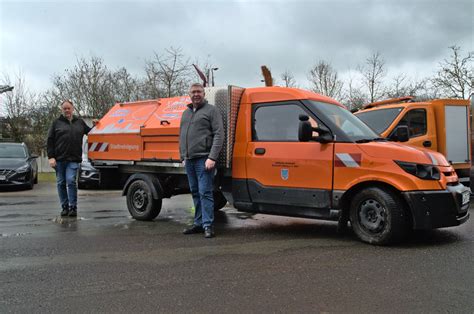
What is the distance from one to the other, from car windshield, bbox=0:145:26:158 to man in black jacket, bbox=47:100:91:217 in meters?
Answer: 7.49

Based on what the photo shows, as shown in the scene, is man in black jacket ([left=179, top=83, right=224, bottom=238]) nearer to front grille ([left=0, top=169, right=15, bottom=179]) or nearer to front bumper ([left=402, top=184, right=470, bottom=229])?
front bumper ([left=402, top=184, right=470, bottom=229])

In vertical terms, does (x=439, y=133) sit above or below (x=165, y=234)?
above

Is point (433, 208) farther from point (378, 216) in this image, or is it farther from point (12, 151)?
point (12, 151)

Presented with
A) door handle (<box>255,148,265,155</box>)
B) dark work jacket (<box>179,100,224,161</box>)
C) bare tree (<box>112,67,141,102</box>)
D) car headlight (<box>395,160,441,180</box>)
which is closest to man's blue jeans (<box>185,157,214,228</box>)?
dark work jacket (<box>179,100,224,161</box>)

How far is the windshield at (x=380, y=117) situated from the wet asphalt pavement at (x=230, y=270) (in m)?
3.19

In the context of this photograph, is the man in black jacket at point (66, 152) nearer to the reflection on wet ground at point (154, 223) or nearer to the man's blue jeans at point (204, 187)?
the reflection on wet ground at point (154, 223)

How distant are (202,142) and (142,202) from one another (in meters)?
2.04

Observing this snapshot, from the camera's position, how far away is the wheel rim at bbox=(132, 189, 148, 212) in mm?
7176

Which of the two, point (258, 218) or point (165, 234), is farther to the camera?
point (258, 218)

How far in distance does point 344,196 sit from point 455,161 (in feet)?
16.2

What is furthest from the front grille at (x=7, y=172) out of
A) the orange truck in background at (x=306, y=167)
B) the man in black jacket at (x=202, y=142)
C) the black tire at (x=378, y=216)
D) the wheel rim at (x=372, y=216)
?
the wheel rim at (x=372, y=216)

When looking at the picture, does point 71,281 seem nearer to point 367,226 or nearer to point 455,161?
point 367,226

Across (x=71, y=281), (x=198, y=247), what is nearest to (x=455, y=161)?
(x=198, y=247)

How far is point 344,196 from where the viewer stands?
5.34m
